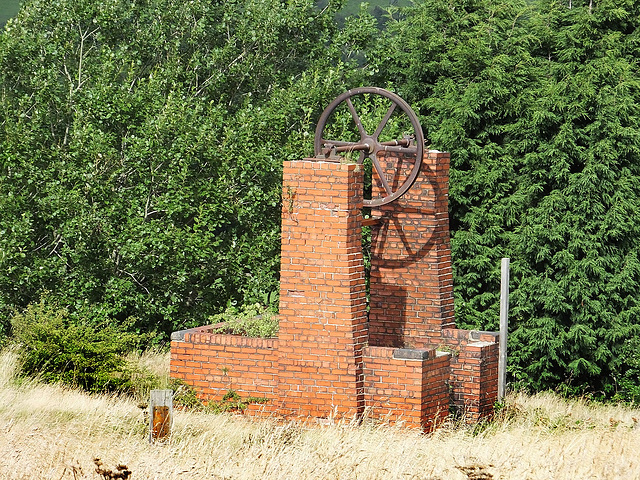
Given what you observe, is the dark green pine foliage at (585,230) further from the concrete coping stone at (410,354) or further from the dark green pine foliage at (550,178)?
the concrete coping stone at (410,354)

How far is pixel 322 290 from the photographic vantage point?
11.2 metres

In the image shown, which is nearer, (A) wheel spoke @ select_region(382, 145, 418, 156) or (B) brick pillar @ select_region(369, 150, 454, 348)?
(A) wheel spoke @ select_region(382, 145, 418, 156)

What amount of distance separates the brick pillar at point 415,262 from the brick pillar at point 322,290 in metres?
1.47

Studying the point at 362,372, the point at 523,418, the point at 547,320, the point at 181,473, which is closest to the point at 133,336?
the point at 362,372

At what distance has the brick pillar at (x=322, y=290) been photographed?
1119 cm

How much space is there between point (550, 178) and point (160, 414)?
11555mm

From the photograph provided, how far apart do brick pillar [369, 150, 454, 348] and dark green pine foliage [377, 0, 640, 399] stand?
18.0ft

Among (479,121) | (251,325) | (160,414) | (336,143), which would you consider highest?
(479,121)

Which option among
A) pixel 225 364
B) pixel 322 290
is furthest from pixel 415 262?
pixel 225 364

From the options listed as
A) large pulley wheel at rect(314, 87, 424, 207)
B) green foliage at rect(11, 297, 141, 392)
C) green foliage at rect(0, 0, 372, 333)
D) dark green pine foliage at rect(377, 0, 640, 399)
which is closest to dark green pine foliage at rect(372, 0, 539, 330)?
dark green pine foliage at rect(377, 0, 640, 399)

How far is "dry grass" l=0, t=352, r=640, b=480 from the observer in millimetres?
7883

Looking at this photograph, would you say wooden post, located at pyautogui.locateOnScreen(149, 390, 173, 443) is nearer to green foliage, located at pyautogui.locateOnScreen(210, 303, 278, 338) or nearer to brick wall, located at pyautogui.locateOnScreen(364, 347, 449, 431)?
brick wall, located at pyautogui.locateOnScreen(364, 347, 449, 431)

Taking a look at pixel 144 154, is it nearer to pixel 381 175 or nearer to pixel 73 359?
pixel 73 359

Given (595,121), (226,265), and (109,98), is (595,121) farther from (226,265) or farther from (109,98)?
(109,98)
